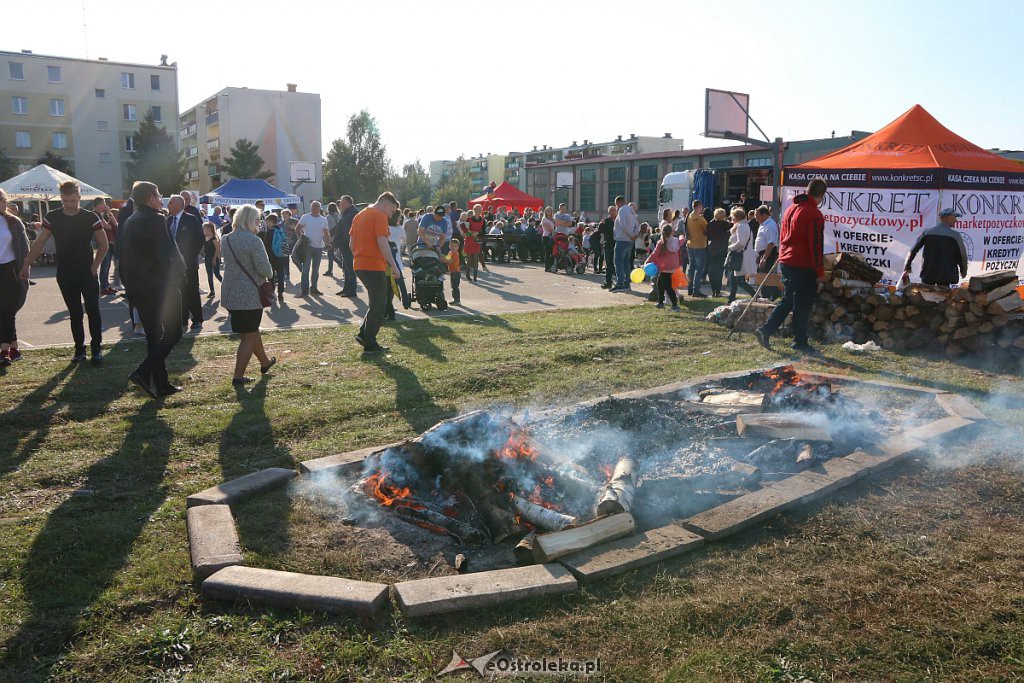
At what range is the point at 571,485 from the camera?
428cm

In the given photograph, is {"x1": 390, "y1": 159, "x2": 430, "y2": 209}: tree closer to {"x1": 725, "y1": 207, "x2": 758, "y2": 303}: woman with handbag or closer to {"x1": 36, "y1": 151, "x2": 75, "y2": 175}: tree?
{"x1": 36, "y1": 151, "x2": 75, "y2": 175}: tree

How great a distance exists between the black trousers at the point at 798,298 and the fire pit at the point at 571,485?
2.99 metres

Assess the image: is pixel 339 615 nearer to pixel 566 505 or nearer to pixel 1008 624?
pixel 566 505

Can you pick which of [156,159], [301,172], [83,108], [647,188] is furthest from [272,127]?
[647,188]

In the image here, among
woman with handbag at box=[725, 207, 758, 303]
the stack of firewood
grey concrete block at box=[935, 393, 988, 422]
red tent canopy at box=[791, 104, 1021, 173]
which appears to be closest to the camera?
grey concrete block at box=[935, 393, 988, 422]

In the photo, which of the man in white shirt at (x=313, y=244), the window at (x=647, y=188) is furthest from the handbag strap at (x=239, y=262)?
the window at (x=647, y=188)

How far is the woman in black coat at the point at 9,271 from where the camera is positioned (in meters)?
7.48

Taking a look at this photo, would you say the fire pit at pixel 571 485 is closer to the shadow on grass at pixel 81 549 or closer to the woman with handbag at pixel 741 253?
the shadow on grass at pixel 81 549

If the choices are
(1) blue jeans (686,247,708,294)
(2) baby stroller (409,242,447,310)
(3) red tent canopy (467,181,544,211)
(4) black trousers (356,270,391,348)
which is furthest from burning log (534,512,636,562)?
(3) red tent canopy (467,181,544,211)

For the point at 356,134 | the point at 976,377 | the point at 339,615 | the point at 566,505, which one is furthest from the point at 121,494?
the point at 356,134

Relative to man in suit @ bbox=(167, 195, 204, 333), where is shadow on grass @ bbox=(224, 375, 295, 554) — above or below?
below

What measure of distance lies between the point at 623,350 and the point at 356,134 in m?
76.2

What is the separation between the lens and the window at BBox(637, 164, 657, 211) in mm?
49781

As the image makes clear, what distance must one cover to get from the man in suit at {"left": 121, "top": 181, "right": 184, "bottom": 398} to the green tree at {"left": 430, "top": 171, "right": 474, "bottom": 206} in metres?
86.4
